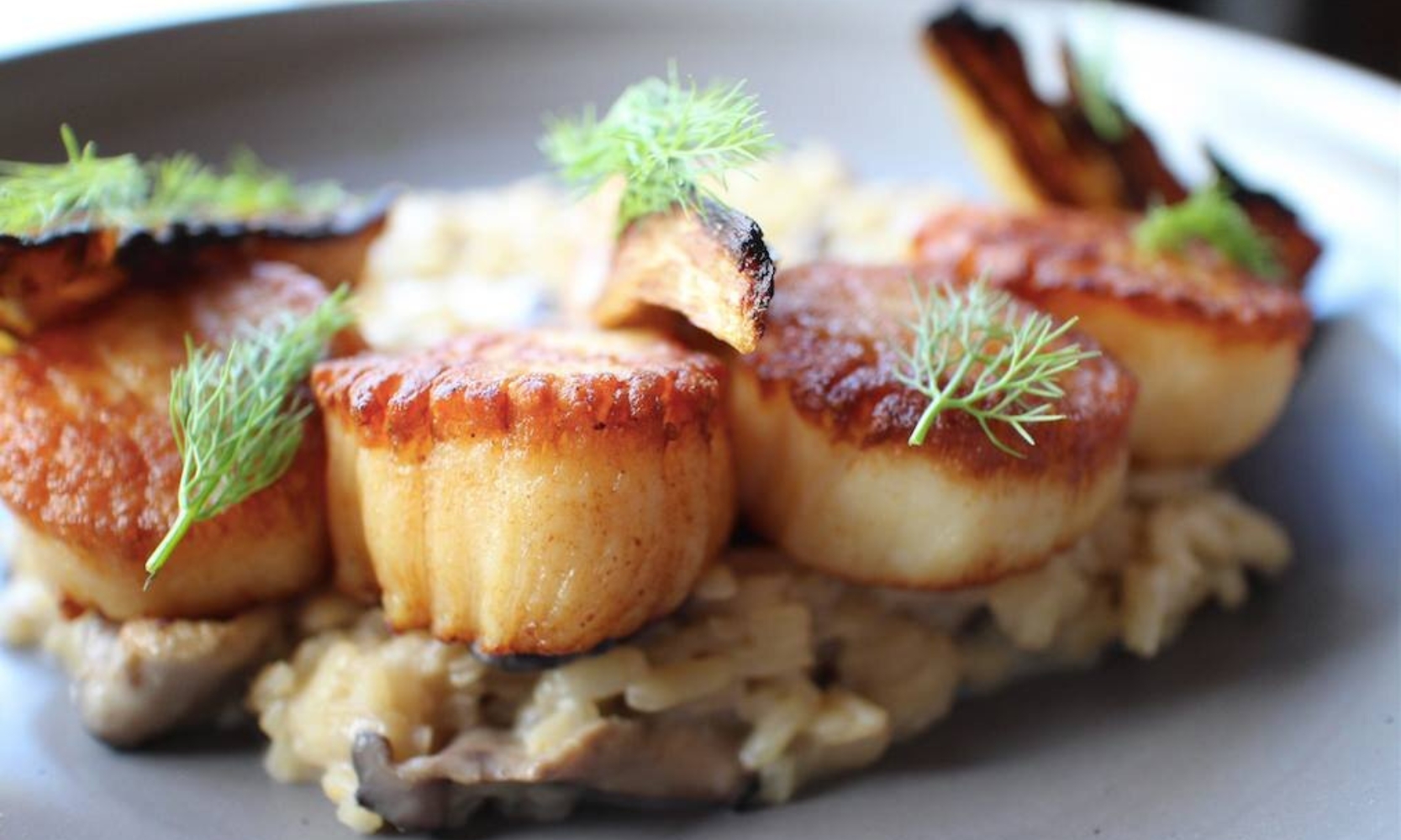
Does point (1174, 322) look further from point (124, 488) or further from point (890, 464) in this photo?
point (124, 488)

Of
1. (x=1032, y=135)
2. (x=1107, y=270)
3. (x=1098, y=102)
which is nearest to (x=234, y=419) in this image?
(x=1107, y=270)

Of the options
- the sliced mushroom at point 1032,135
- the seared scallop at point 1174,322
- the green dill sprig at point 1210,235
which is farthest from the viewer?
the sliced mushroom at point 1032,135

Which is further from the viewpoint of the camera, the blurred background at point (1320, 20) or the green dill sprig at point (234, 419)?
the blurred background at point (1320, 20)

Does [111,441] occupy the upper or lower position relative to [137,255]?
lower

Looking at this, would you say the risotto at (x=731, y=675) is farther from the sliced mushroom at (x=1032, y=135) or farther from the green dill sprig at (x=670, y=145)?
the sliced mushroom at (x=1032, y=135)

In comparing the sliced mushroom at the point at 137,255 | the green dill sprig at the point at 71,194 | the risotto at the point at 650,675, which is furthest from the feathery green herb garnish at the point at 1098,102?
the green dill sprig at the point at 71,194

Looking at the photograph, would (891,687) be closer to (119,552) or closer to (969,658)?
(969,658)

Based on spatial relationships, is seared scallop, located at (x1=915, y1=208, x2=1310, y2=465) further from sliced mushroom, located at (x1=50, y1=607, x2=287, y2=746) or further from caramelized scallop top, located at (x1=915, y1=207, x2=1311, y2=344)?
sliced mushroom, located at (x1=50, y1=607, x2=287, y2=746)
